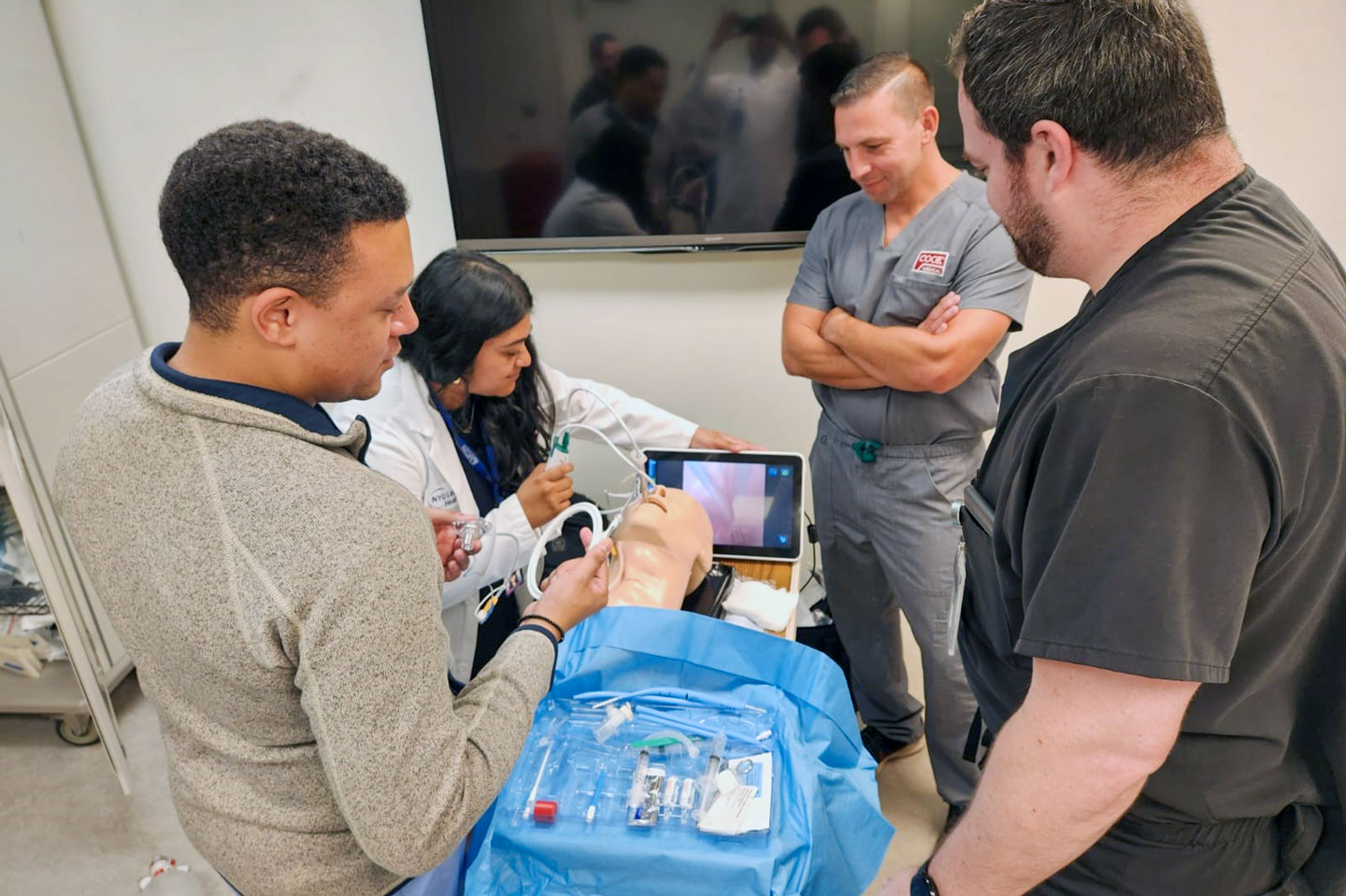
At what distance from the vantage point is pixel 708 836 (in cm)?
103

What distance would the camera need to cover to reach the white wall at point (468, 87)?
2.10 m

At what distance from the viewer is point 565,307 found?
253 cm

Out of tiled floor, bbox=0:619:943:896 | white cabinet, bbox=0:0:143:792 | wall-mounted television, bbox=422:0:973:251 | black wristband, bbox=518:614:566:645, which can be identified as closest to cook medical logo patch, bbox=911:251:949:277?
wall-mounted television, bbox=422:0:973:251

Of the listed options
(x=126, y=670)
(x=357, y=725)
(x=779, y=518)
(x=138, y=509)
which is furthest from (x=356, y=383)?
(x=126, y=670)

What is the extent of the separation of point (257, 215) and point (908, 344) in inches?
49.8

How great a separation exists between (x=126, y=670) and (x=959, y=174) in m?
2.69

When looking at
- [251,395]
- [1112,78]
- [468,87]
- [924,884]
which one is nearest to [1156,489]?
[1112,78]

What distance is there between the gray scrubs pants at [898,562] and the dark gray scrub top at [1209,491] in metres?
0.97

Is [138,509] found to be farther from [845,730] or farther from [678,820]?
[845,730]

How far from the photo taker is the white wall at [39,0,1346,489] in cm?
210

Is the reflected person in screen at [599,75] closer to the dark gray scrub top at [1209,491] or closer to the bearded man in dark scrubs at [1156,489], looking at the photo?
the bearded man in dark scrubs at [1156,489]

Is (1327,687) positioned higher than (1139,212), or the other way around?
(1139,212)

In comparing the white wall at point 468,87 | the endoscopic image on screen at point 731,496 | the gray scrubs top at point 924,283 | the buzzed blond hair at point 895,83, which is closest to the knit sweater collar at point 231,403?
the endoscopic image on screen at point 731,496

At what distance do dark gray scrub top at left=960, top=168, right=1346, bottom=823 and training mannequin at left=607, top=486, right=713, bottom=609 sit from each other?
0.70 metres
